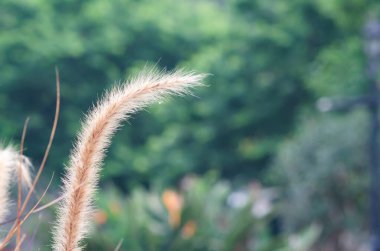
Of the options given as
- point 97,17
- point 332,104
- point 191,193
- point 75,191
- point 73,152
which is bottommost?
point 75,191

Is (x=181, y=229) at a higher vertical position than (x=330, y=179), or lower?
lower

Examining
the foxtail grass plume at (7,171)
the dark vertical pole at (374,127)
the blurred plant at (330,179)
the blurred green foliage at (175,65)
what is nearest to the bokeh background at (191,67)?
the blurred green foliage at (175,65)

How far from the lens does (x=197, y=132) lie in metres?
20.1

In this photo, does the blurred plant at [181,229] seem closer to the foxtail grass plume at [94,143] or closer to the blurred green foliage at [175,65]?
the foxtail grass plume at [94,143]

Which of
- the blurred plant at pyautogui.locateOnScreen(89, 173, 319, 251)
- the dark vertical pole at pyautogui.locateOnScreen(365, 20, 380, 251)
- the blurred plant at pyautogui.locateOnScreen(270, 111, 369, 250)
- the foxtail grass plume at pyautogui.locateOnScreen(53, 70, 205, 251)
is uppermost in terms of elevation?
the blurred plant at pyautogui.locateOnScreen(270, 111, 369, 250)

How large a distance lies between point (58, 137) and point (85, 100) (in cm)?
107

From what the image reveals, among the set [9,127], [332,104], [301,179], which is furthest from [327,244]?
[9,127]

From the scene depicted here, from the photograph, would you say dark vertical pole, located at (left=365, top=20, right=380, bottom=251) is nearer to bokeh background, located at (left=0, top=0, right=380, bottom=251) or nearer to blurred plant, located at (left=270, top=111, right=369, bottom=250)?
blurred plant, located at (left=270, top=111, right=369, bottom=250)

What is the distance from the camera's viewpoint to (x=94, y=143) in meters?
1.53

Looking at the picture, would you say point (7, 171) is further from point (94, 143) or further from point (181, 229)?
point (181, 229)

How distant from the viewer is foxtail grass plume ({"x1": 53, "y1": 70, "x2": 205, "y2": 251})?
1.54m

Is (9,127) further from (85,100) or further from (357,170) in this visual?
(357,170)

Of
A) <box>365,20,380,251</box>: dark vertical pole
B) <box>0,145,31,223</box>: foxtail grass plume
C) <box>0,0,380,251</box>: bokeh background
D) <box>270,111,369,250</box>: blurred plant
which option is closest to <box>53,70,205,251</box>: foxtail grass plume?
<box>0,145,31,223</box>: foxtail grass plume

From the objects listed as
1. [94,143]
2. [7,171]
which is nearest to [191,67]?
[7,171]
